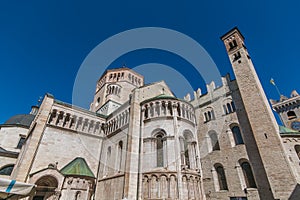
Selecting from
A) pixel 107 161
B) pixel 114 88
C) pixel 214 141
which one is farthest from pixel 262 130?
pixel 114 88

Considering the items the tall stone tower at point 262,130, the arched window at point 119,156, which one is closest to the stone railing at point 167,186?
the arched window at point 119,156

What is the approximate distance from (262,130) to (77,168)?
1830 centimetres

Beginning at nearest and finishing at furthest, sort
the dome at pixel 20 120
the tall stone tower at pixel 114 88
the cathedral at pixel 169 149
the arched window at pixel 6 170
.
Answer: the cathedral at pixel 169 149 < the arched window at pixel 6 170 < the dome at pixel 20 120 < the tall stone tower at pixel 114 88

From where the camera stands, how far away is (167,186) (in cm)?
1280

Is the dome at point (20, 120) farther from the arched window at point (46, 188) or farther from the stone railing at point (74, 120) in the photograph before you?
the arched window at point (46, 188)

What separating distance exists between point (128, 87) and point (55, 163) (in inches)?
681

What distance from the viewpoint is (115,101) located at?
2714 centimetres

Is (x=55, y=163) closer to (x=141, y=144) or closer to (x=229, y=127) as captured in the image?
(x=141, y=144)

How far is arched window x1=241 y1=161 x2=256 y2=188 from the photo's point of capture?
48.6ft

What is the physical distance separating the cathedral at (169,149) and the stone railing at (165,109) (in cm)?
11

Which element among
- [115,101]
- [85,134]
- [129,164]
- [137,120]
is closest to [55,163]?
[85,134]

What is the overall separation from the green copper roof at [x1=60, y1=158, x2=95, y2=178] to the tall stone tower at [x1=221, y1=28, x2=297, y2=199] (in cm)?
1613

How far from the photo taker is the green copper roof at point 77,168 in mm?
15511

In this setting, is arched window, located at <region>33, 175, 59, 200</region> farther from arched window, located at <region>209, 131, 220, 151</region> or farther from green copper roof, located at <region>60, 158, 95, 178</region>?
arched window, located at <region>209, 131, 220, 151</region>
